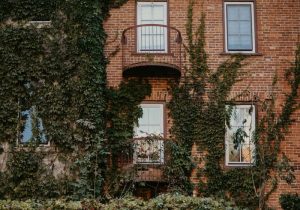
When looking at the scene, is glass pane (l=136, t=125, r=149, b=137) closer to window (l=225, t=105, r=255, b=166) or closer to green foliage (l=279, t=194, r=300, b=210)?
window (l=225, t=105, r=255, b=166)

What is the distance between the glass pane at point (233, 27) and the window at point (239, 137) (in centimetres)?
241

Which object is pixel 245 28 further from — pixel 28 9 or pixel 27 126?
pixel 27 126

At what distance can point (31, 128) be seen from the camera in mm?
16469

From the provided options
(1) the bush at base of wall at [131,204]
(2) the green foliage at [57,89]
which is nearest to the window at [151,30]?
(2) the green foliage at [57,89]

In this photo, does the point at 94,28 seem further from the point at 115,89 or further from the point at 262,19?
the point at 262,19

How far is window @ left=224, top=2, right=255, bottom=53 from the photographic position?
17734 mm

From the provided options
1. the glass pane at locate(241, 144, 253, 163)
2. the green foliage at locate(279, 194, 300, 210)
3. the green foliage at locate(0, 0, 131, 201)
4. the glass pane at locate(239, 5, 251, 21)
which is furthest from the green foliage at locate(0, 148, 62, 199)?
the glass pane at locate(239, 5, 251, 21)

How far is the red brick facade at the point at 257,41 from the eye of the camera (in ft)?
56.7

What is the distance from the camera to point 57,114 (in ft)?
53.8

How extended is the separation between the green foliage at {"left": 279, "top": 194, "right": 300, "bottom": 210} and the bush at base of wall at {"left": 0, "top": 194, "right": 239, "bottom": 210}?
2851 mm

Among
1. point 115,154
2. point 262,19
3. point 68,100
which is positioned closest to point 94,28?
point 68,100

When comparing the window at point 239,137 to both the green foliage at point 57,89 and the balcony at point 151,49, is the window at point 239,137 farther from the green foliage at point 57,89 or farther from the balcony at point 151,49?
the green foliage at point 57,89

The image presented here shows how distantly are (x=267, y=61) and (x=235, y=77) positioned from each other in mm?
1159

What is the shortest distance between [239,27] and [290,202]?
585cm
